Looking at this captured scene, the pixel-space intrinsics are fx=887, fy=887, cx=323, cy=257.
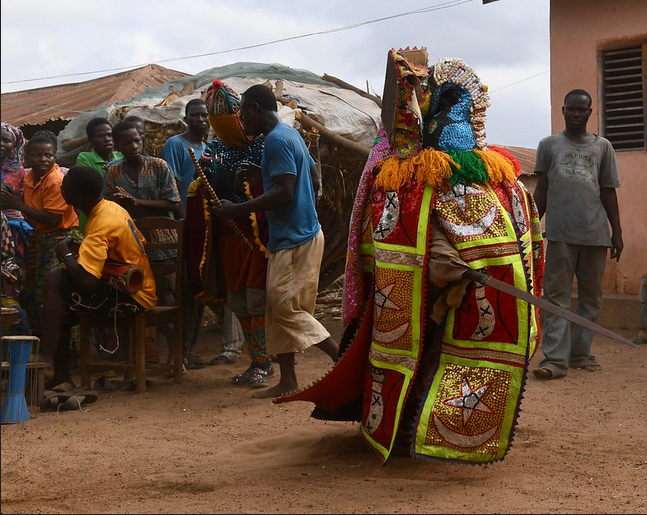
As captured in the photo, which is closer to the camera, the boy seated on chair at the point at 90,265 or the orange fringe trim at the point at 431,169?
the orange fringe trim at the point at 431,169

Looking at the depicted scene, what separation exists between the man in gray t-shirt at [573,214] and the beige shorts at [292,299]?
2.07 metres

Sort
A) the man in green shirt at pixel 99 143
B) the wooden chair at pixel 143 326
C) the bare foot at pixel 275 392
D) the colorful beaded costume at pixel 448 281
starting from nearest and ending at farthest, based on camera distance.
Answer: the colorful beaded costume at pixel 448 281 < the bare foot at pixel 275 392 < the wooden chair at pixel 143 326 < the man in green shirt at pixel 99 143

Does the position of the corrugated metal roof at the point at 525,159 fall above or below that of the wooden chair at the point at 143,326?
above

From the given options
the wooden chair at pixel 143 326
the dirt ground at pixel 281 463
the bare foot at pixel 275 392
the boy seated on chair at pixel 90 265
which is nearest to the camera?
the dirt ground at pixel 281 463

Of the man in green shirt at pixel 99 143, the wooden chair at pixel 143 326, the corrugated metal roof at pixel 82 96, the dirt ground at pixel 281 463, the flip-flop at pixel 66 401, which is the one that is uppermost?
the corrugated metal roof at pixel 82 96

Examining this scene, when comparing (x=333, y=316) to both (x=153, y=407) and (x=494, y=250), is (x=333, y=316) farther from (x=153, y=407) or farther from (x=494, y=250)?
(x=494, y=250)

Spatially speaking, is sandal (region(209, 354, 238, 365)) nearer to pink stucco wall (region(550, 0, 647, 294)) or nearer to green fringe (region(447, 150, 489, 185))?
green fringe (region(447, 150, 489, 185))

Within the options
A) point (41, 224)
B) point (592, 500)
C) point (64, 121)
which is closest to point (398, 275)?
point (592, 500)

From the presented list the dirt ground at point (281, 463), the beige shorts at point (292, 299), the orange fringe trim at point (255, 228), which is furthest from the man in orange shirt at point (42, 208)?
the beige shorts at point (292, 299)

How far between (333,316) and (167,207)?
149 inches

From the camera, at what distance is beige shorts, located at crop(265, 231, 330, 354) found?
5883mm

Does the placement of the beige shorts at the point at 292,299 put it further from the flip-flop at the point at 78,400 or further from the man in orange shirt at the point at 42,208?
the man in orange shirt at the point at 42,208

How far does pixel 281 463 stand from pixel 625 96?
268 inches

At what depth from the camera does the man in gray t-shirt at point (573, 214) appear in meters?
6.95
